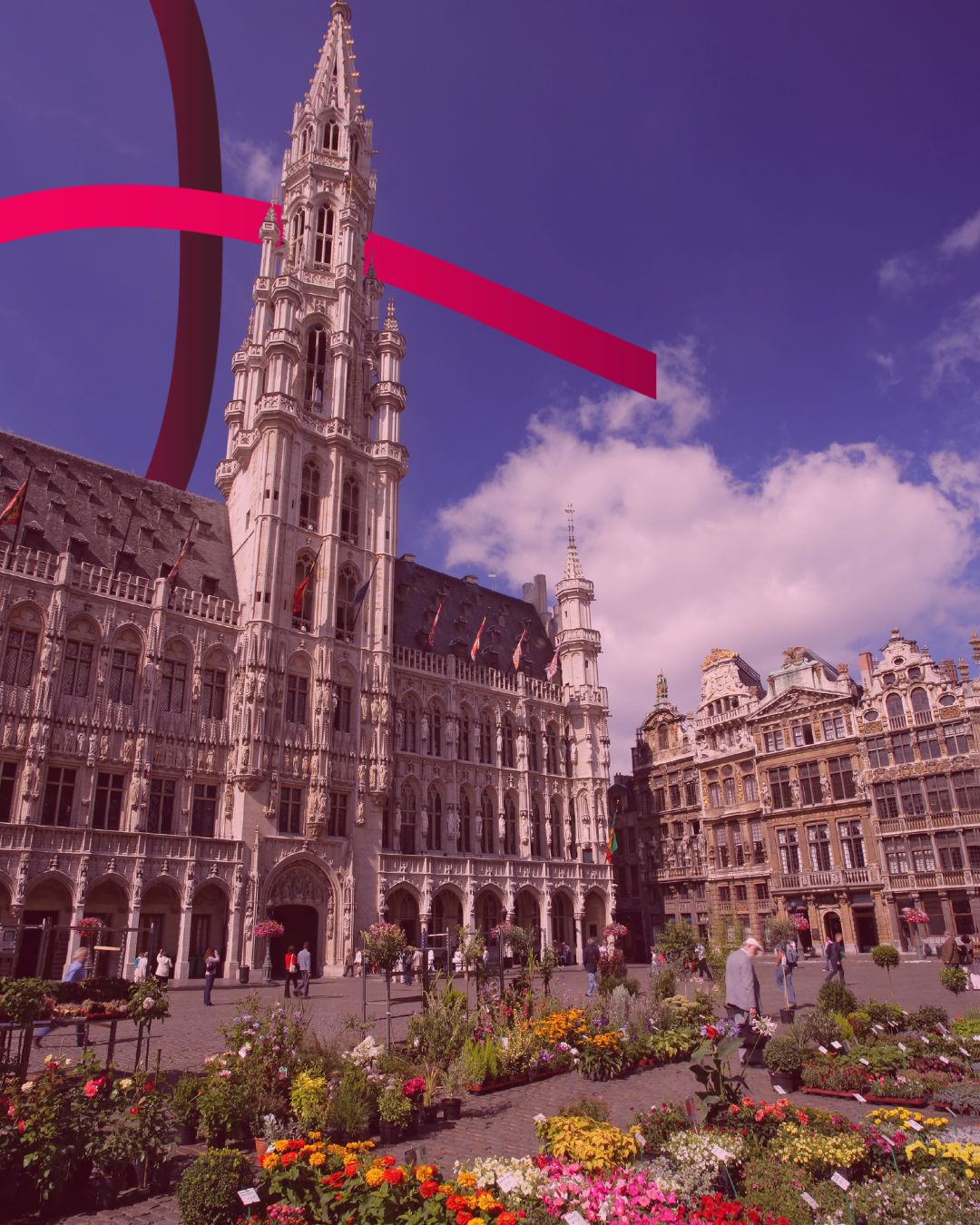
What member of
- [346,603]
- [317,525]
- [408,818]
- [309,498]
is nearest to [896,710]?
[408,818]

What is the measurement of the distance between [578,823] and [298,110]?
175 feet

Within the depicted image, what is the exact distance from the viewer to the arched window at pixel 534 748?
173 feet

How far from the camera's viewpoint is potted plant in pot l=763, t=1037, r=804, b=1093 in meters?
12.2

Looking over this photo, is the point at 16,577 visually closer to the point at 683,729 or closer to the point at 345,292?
the point at 345,292

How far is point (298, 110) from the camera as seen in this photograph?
57.2 m

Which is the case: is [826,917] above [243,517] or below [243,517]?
below

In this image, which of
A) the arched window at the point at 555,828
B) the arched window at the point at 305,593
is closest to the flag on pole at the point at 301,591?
the arched window at the point at 305,593

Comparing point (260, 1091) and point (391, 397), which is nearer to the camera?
point (260, 1091)

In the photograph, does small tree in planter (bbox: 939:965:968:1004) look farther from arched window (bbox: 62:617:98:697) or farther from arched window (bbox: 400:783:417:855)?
arched window (bbox: 62:617:98:697)

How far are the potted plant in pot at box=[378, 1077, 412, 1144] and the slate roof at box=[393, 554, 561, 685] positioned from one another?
126 feet

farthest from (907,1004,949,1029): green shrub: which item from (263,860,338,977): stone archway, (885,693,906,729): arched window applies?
(885,693,906,729): arched window

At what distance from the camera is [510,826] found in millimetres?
50312

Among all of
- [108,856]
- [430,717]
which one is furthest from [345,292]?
[108,856]

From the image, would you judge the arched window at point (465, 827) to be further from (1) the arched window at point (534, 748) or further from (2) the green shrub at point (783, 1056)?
(2) the green shrub at point (783, 1056)
